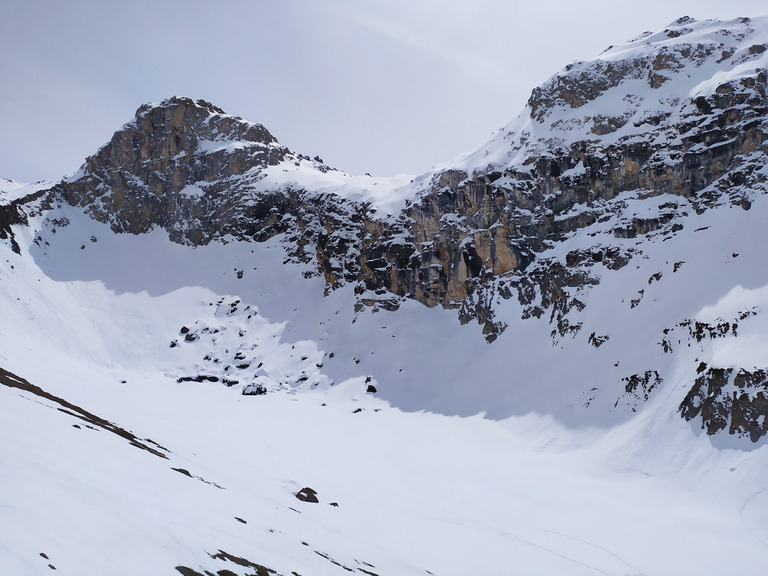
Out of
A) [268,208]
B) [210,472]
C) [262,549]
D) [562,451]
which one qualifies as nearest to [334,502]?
[210,472]

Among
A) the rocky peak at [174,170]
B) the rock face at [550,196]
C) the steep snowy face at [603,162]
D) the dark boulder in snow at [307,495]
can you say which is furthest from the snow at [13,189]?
the dark boulder in snow at [307,495]

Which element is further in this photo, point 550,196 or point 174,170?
point 174,170

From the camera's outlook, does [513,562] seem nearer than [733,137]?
Yes

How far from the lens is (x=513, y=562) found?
3064 cm

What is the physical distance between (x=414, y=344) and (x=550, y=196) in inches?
1151

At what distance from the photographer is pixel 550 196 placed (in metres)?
74.6

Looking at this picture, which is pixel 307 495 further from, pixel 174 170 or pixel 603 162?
pixel 174 170

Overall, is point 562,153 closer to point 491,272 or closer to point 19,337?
point 491,272

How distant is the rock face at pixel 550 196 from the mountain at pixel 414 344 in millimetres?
368

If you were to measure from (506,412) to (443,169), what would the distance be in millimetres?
44121

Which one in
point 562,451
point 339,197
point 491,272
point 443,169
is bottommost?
point 562,451

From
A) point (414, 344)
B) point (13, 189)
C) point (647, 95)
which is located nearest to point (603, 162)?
point (647, 95)

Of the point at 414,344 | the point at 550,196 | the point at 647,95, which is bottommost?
the point at 414,344

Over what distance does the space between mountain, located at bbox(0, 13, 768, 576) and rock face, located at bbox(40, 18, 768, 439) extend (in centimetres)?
37
